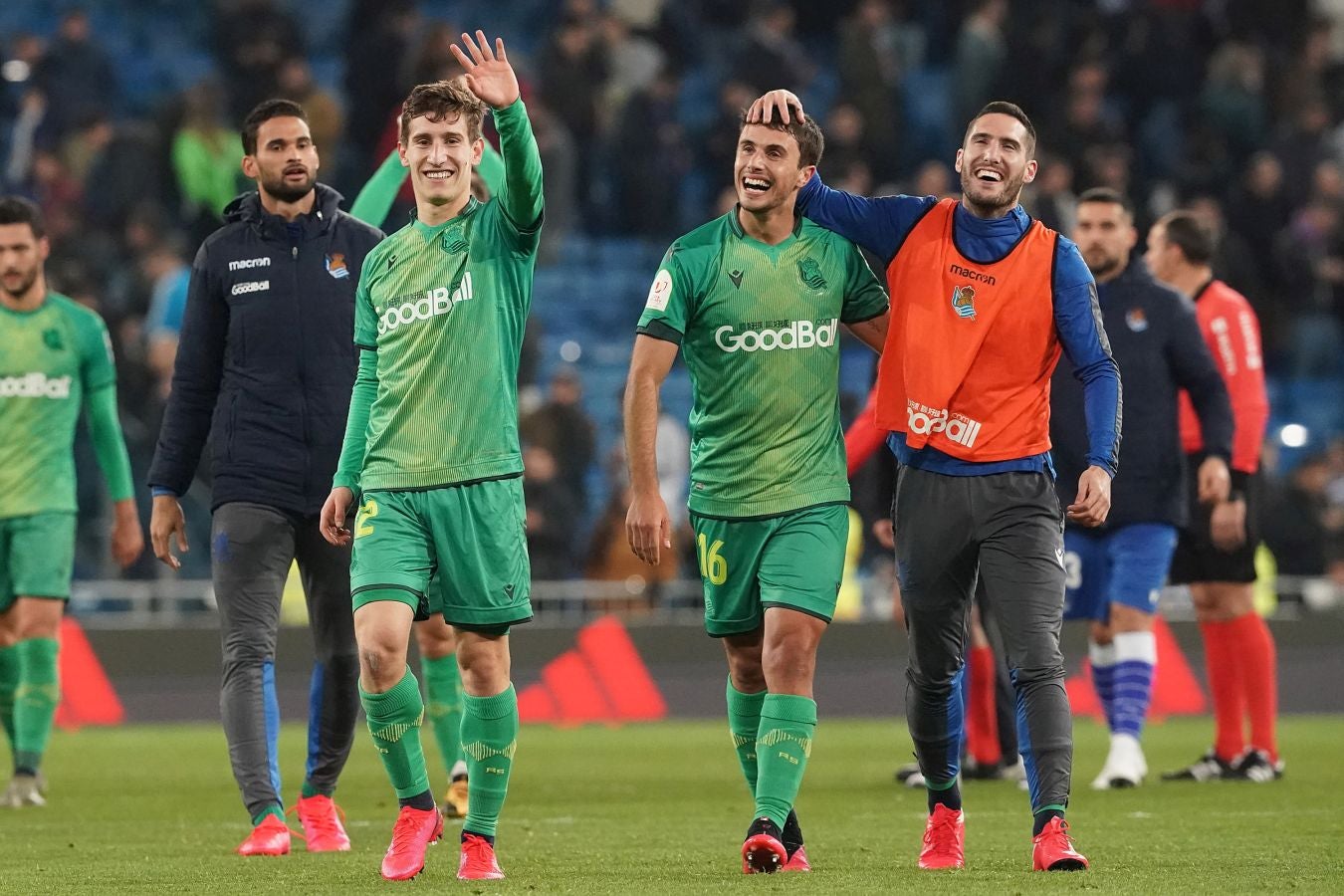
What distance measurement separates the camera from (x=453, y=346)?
6.97 m

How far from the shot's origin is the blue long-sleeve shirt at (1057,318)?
276 inches

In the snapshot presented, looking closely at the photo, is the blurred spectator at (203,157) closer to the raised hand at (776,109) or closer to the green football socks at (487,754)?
the raised hand at (776,109)

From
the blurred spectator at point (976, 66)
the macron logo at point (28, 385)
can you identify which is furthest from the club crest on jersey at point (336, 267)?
the blurred spectator at point (976, 66)

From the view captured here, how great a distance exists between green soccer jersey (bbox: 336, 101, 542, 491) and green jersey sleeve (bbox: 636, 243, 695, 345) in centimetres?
39

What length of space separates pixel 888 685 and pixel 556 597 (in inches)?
94.8

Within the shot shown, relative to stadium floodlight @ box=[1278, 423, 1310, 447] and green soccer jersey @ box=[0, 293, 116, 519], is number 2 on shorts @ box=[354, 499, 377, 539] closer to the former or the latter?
green soccer jersey @ box=[0, 293, 116, 519]

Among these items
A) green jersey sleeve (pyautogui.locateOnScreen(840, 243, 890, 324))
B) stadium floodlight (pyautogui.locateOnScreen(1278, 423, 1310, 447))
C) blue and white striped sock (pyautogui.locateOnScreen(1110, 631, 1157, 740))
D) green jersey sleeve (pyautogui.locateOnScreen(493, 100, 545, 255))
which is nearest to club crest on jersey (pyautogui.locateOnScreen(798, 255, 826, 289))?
green jersey sleeve (pyautogui.locateOnScreen(840, 243, 890, 324))

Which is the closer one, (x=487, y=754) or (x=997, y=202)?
(x=487, y=754)

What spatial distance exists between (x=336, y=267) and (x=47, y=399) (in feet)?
9.18

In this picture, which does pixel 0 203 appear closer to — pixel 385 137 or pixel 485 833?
pixel 485 833

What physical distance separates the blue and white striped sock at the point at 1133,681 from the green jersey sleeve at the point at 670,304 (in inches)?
165

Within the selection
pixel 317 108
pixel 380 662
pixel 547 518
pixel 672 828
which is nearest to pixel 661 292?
pixel 380 662

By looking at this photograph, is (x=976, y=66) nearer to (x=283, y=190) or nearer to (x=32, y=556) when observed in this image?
(x=32, y=556)

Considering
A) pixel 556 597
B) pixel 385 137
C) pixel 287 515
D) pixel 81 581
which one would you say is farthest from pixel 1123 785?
pixel 385 137
